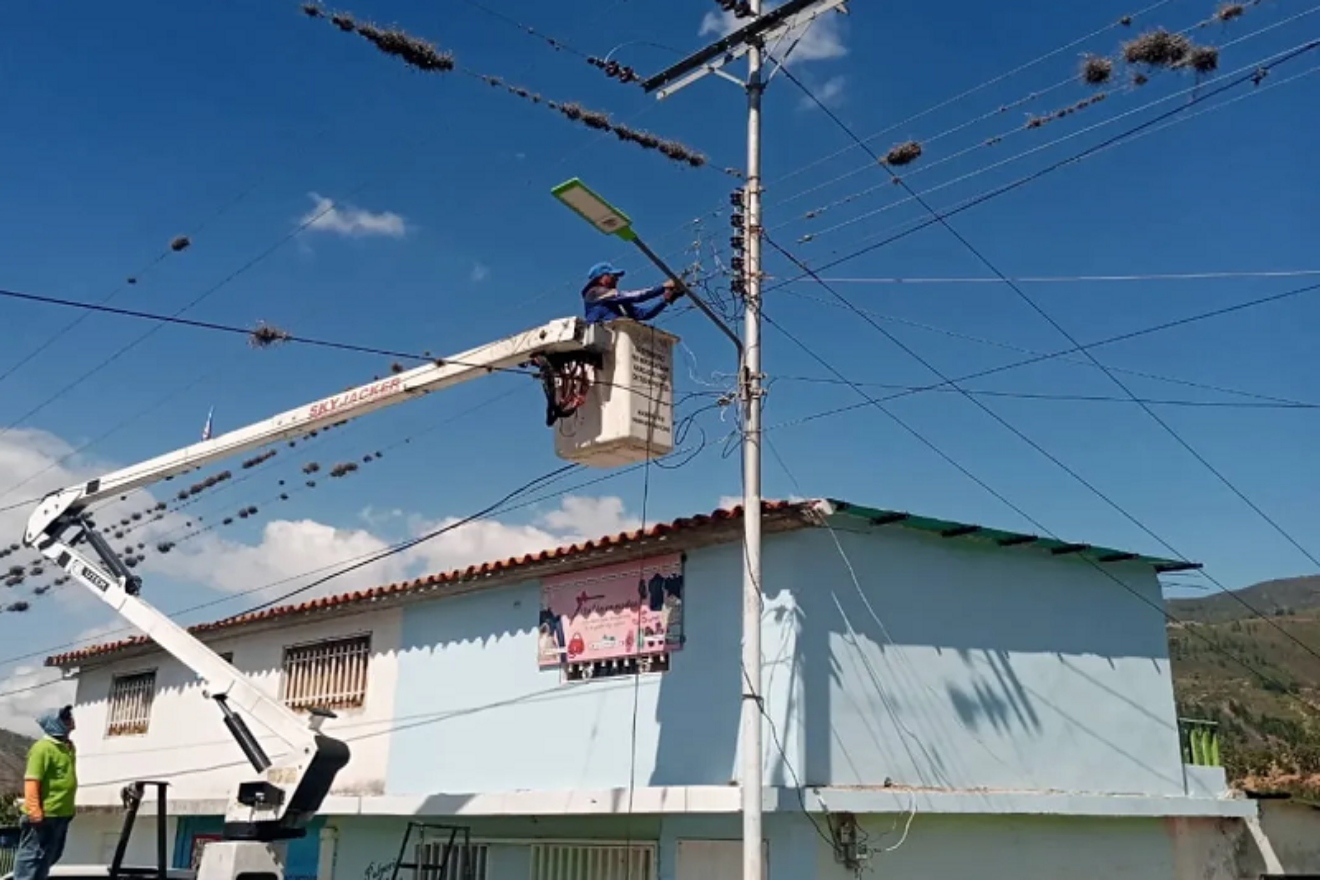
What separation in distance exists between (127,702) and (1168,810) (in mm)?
15296

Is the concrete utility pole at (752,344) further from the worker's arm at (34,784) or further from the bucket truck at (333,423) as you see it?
the worker's arm at (34,784)

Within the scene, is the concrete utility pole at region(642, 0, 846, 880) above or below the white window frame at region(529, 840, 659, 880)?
above

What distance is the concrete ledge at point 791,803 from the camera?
9984 millimetres

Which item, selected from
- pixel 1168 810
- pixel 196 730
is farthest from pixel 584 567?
pixel 196 730

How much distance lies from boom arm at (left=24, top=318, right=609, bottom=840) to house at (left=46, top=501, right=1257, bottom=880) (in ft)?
6.45

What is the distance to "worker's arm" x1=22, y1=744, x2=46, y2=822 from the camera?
9.29 meters

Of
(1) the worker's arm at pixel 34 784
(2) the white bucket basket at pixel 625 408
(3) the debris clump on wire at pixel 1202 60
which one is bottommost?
(1) the worker's arm at pixel 34 784

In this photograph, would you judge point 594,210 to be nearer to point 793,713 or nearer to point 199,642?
point 793,713

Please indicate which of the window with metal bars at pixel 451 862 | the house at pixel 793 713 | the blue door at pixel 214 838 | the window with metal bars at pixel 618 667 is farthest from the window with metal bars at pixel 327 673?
the window with metal bars at pixel 618 667

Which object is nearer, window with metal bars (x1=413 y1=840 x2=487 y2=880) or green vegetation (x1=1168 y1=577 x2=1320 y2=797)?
window with metal bars (x1=413 y1=840 x2=487 y2=880)

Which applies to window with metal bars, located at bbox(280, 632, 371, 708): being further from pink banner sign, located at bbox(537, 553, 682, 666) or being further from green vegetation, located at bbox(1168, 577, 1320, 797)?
green vegetation, located at bbox(1168, 577, 1320, 797)

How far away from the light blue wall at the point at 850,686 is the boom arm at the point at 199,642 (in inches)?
78.1

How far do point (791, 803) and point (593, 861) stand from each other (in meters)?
2.87

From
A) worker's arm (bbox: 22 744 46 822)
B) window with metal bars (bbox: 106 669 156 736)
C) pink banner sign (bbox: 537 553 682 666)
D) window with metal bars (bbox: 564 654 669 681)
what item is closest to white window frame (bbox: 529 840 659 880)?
window with metal bars (bbox: 564 654 669 681)
